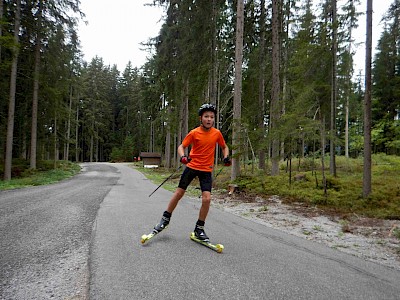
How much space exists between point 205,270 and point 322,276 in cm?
130

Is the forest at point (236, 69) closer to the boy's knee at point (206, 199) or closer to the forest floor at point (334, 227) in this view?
the forest floor at point (334, 227)

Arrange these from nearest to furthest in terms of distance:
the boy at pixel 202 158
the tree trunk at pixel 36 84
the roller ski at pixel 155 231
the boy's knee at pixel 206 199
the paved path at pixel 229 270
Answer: the paved path at pixel 229 270 → the roller ski at pixel 155 231 → the boy's knee at pixel 206 199 → the boy at pixel 202 158 → the tree trunk at pixel 36 84

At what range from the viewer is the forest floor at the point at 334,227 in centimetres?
416

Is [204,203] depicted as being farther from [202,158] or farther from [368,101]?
[368,101]

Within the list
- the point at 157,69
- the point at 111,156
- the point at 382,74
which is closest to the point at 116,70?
the point at 111,156

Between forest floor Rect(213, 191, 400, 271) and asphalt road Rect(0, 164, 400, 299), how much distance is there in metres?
0.65

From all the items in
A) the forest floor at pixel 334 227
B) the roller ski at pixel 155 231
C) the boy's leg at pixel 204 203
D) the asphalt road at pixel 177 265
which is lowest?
the forest floor at pixel 334 227

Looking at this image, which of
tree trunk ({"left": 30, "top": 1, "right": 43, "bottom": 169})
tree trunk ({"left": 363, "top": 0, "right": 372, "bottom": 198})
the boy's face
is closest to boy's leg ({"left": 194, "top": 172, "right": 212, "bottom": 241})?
the boy's face

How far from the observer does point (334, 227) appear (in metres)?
5.74

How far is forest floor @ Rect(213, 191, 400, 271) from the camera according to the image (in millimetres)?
4161

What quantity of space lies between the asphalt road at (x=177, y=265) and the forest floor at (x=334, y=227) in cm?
65

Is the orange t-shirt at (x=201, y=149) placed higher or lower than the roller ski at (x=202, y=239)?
higher

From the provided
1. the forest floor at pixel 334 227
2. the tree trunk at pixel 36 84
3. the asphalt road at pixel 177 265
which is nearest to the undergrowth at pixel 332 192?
the forest floor at pixel 334 227

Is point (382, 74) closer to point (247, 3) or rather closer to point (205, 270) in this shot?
point (247, 3)
